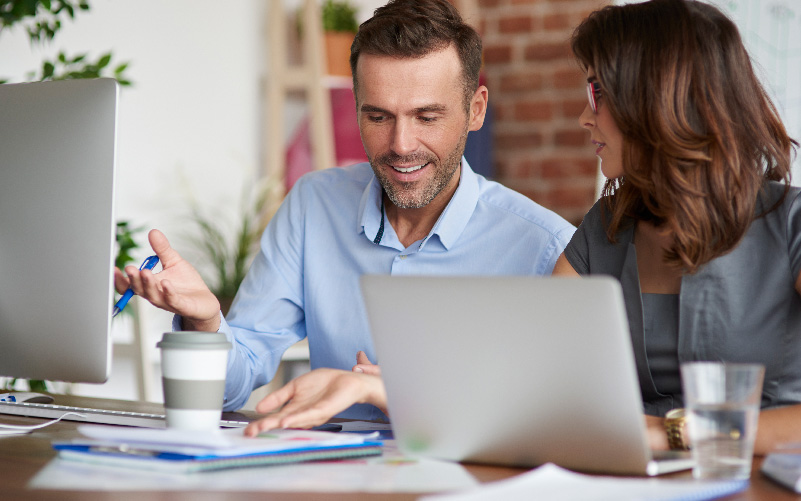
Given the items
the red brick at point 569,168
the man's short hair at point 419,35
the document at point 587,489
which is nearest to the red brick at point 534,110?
the red brick at point 569,168

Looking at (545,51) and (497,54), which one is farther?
(497,54)

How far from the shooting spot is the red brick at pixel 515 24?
3.45m

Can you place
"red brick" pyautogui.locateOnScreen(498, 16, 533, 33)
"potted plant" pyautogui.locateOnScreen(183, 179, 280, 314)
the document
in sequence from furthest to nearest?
"red brick" pyautogui.locateOnScreen(498, 16, 533, 33)
"potted plant" pyautogui.locateOnScreen(183, 179, 280, 314)
the document

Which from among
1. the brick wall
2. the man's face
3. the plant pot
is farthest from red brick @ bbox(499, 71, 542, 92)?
the man's face

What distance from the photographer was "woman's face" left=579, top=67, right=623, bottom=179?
130 cm

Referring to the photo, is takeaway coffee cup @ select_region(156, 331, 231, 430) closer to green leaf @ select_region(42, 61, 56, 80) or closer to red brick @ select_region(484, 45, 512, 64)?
green leaf @ select_region(42, 61, 56, 80)

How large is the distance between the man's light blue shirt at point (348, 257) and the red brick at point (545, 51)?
169cm

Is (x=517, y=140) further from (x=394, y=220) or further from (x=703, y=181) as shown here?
(x=703, y=181)

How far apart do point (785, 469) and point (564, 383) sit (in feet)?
0.73

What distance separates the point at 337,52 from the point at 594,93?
2.28 metres

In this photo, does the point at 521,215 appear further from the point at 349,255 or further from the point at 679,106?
the point at 679,106

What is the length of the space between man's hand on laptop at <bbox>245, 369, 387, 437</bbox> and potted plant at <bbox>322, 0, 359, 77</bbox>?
98.3 inches

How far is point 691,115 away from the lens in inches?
48.6

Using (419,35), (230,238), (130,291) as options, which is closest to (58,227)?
(130,291)
